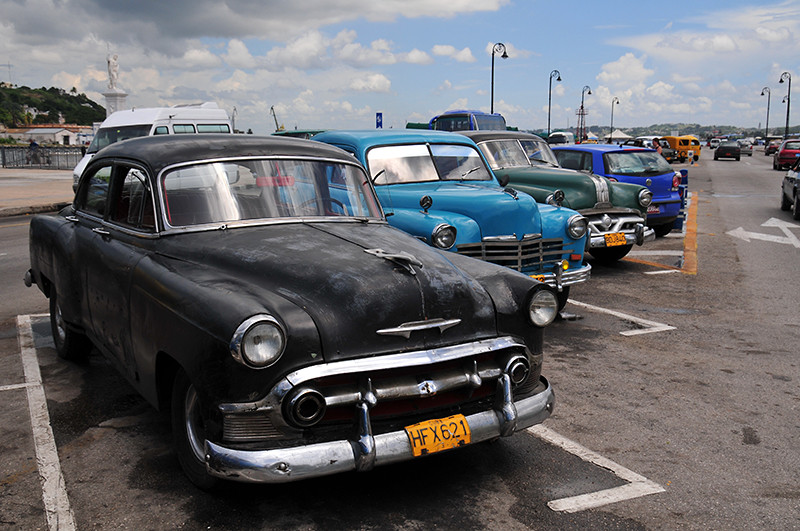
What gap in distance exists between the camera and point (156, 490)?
4.01 meters

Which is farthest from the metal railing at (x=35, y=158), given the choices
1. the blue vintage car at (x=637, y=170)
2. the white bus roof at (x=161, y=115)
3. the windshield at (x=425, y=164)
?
the windshield at (x=425, y=164)

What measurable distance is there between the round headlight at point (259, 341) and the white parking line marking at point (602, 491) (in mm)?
1669

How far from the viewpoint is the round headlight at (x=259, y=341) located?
133 inches

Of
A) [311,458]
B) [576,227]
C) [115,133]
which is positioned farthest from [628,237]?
[115,133]

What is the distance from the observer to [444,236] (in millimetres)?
7207

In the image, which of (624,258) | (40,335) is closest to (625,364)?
(40,335)

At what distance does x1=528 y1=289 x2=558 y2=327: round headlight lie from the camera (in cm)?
423

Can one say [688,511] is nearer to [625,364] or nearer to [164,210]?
[625,364]

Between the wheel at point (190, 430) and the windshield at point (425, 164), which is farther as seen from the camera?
the windshield at point (425, 164)

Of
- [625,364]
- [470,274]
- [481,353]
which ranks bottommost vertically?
[625,364]

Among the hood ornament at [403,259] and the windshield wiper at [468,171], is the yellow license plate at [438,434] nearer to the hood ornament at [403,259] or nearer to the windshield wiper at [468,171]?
the hood ornament at [403,259]

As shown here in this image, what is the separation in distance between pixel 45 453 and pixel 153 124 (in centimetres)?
1384

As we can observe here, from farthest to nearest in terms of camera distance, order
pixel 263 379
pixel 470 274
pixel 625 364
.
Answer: pixel 625 364, pixel 470 274, pixel 263 379

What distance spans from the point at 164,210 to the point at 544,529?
290 centimetres
